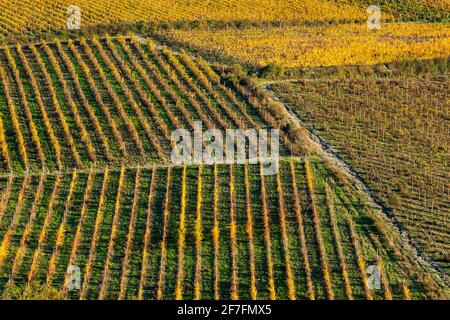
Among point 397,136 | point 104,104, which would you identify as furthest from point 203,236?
point 104,104

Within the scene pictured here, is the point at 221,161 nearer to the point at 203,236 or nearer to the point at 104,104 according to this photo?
the point at 203,236

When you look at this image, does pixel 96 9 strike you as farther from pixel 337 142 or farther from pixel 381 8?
pixel 337 142
